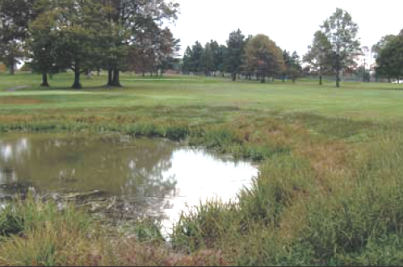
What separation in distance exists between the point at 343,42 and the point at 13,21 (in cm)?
4618

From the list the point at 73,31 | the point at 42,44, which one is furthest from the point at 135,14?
the point at 42,44

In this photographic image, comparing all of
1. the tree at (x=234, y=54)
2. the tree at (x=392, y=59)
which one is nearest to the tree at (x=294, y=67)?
the tree at (x=234, y=54)

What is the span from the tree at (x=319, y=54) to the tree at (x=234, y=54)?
17.2 m

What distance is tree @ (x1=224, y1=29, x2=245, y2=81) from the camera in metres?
94.8

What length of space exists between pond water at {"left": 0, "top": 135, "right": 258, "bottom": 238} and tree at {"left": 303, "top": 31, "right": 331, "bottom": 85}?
198 feet

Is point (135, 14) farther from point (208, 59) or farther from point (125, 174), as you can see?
point (208, 59)

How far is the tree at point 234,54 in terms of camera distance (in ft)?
311

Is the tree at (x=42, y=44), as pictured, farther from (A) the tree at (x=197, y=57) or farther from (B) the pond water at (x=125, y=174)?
(A) the tree at (x=197, y=57)

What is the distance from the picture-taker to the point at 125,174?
12.7m

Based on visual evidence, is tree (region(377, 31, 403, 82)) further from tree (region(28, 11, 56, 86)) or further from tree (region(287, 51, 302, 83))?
tree (region(28, 11, 56, 86))

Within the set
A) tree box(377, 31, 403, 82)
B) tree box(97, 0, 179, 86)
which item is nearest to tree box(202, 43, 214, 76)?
tree box(377, 31, 403, 82)

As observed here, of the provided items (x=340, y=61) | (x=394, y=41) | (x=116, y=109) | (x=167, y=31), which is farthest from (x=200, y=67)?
(x=116, y=109)

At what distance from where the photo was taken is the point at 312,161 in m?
11.2

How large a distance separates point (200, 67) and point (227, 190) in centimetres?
10634
